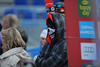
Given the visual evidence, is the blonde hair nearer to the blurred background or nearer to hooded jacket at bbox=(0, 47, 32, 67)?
hooded jacket at bbox=(0, 47, 32, 67)

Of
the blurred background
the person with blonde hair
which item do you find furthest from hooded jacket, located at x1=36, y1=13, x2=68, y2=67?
the blurred background

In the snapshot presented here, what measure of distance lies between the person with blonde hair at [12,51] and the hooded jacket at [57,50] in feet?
0.83

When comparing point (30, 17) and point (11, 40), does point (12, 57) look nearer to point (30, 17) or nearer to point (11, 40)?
point (11, 40)

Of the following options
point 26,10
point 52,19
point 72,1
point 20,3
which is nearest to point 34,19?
point 26,10

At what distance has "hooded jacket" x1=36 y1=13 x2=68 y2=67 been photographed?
2.76 m

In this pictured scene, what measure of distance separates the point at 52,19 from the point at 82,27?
3.37ft

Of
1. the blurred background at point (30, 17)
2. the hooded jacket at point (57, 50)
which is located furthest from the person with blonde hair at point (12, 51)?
the blurred background at point (30, 17)

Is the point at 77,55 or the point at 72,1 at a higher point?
the point at 72,1

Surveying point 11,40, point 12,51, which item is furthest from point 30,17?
point 12,51

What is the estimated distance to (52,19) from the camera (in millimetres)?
2961

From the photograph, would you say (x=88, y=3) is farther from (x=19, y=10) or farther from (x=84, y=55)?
(x=19, y=10)

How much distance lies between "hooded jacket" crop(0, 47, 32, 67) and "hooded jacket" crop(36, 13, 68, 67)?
0.86 ft

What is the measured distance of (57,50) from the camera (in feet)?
9.16

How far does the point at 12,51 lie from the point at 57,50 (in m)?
0.60
